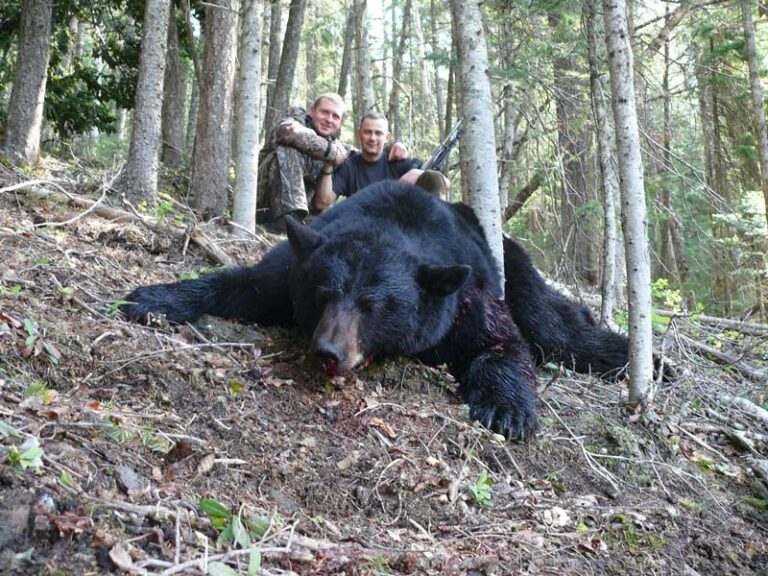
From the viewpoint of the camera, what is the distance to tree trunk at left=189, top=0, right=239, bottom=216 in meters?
8.27

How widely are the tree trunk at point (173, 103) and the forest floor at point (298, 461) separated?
6545mm

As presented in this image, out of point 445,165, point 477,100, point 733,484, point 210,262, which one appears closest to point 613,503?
point 733,484

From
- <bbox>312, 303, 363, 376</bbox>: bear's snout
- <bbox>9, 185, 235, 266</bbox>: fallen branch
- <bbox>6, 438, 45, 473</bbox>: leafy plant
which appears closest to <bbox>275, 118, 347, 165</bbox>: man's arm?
<bbox>9, 185, 235, 266</bbox>: fallen branch

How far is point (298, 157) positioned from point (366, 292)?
479cm

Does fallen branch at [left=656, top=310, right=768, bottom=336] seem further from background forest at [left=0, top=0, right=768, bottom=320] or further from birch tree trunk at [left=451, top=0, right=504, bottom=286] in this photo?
birch tree trunk at [left=451, top=0, right=504, bottom=286]

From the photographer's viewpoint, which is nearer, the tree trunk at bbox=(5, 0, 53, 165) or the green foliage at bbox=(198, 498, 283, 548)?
the green foliage at bbox=(198, 498, 283, 548)

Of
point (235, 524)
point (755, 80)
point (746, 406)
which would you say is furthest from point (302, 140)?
point (755, 80)

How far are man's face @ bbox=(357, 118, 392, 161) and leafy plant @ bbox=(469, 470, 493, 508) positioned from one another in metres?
5.83

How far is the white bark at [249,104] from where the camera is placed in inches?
281

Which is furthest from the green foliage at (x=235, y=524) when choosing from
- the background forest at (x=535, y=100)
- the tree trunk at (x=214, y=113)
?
the tree trunk at (x=214, y=113)

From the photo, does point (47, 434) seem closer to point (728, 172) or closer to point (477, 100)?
point (477, 100)

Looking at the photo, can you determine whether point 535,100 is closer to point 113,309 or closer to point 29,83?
point 29,83

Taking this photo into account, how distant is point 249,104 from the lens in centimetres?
719

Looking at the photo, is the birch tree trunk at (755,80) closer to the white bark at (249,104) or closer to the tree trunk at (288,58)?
the tree trunk at (288,58)
